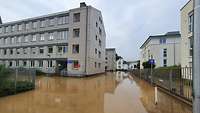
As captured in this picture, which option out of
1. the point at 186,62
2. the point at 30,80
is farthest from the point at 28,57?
the point at 186,62

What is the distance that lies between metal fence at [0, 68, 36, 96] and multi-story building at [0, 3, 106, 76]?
1514cm

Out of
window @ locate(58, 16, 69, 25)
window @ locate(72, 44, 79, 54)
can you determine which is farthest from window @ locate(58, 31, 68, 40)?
window @ locate(72, 44, 79, 54)

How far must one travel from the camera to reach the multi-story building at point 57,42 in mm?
32062

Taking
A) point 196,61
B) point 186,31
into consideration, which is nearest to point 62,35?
point 186,31

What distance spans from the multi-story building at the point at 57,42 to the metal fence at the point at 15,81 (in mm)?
15142

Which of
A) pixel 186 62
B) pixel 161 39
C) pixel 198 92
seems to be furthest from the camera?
pixel 161 39

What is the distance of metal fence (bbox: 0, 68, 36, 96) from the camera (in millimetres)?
11083

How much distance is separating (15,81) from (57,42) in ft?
75.6

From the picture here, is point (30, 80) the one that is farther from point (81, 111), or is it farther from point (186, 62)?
point (186, 62)

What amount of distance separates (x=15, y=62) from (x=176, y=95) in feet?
127

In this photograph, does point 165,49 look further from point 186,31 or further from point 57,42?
point 57,42

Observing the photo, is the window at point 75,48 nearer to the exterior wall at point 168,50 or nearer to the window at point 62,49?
the window at point 62,49

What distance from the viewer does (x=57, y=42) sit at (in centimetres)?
3488

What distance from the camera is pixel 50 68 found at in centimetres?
3534
